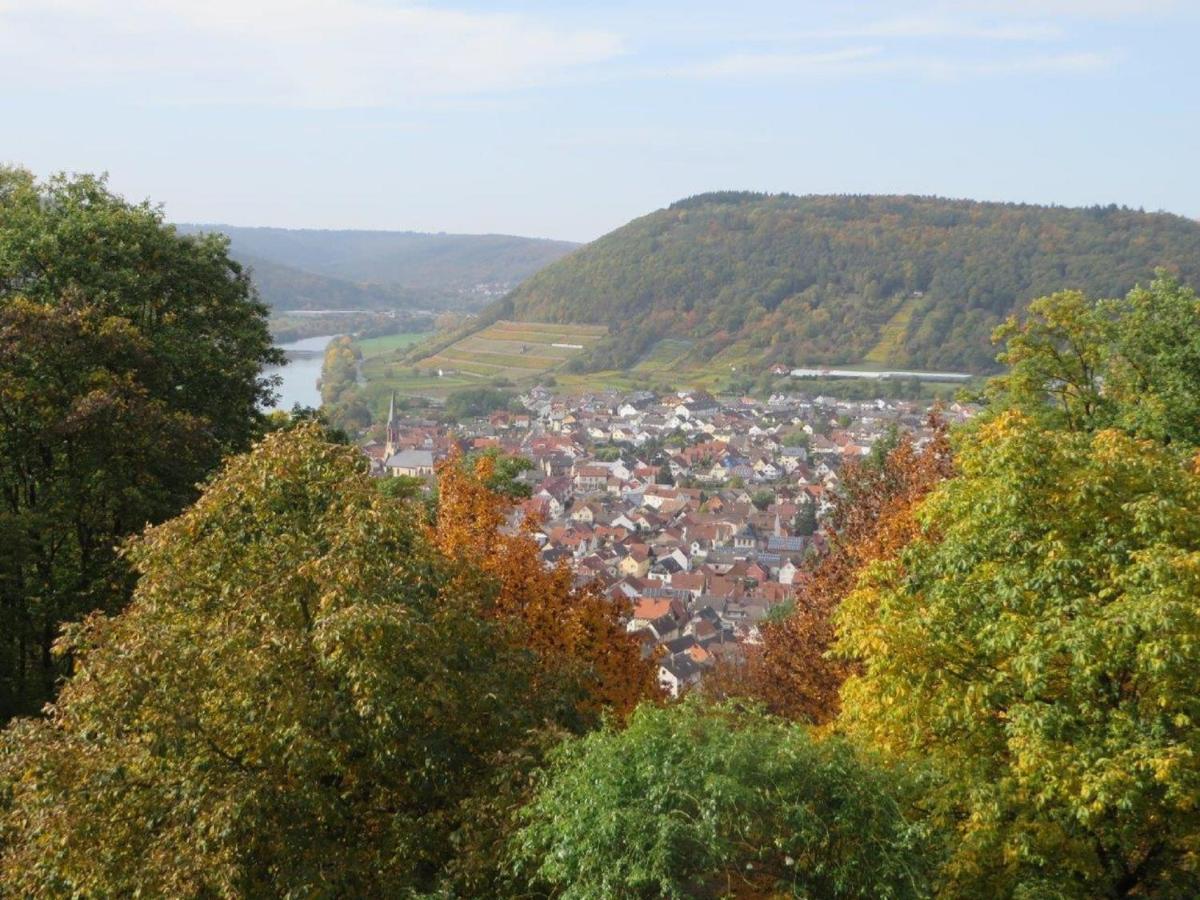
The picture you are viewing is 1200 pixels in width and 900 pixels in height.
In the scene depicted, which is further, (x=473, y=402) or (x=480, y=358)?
(x=480, y=358)

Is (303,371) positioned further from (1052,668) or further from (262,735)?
(1052,668)

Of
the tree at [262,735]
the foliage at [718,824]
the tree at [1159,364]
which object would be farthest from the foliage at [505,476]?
the foliage at [718,824]

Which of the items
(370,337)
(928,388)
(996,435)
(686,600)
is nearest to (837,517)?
(996,435)

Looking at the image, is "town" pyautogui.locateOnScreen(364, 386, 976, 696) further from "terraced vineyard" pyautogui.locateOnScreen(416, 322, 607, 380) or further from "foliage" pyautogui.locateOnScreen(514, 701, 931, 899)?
"terraced vineyard" pyautogui.locateOnScreen(416, 322, 607, 380)

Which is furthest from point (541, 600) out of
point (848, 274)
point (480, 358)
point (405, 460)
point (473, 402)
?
point (848, 274)

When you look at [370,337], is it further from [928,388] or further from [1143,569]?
[1143,569]

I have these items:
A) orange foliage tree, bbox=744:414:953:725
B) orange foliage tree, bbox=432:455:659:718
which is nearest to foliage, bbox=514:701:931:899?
orange foliage tree, bbox=432:455:659:718

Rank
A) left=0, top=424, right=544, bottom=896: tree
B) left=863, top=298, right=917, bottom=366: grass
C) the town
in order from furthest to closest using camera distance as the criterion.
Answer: left=863, top=298, right=917, bottom=366: grass < the town < left=0, top=424, right=544, bottom=896: tree

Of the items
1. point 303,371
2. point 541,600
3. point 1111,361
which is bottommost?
point 303,371
